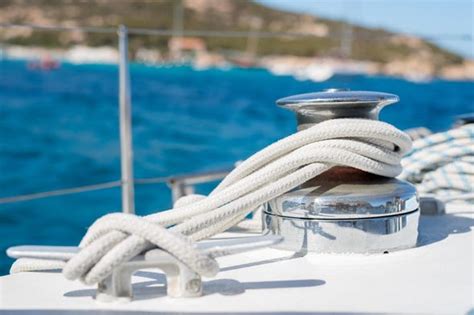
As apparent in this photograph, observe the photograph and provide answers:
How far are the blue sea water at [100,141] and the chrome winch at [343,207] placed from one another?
0.74m

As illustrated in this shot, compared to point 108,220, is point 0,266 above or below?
below

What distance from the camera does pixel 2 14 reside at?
17.6 m

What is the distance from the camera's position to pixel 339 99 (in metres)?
0.72

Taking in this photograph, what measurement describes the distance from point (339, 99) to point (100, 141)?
7147mm

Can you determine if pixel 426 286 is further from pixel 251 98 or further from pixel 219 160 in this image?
pixel 251 98

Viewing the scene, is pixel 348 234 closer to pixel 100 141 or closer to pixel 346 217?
pixel 346 217

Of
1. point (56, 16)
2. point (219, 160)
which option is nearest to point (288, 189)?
point (219, 160)

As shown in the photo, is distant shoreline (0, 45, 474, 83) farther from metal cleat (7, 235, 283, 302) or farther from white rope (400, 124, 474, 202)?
metal cleat (7, 235, 283, 302)

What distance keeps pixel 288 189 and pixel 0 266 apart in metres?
2.19

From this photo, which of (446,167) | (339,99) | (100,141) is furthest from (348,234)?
(100,141)

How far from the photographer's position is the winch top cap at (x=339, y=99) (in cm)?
72

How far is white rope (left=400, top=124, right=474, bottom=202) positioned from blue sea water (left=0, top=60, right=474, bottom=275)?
1.24 feet

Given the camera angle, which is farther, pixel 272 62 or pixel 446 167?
pixel 272 62

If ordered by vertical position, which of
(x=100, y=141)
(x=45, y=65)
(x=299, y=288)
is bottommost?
(x=299, y=288)
